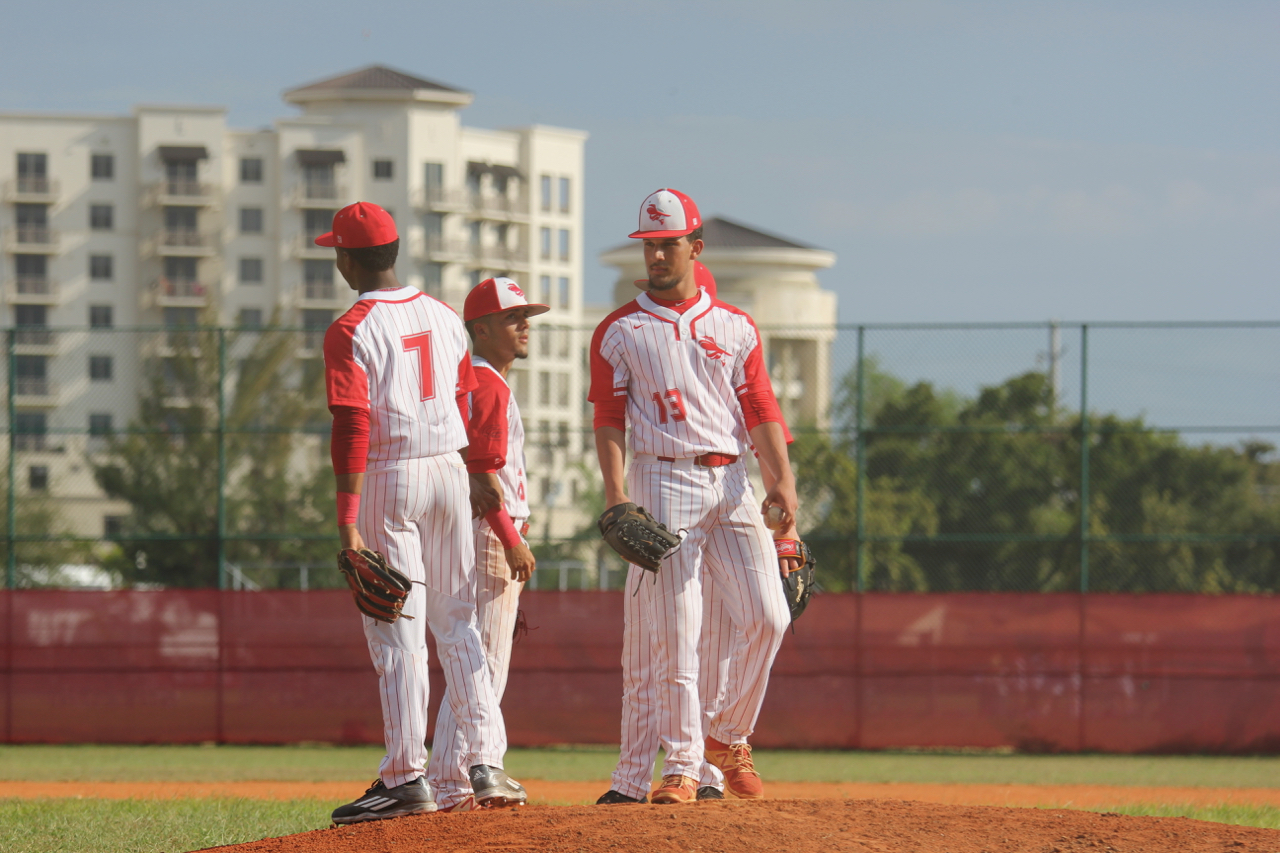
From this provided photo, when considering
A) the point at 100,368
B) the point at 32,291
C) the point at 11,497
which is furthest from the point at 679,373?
the point at 32,291

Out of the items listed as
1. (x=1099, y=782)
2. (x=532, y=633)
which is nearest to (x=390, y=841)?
(x=1099, y=782)

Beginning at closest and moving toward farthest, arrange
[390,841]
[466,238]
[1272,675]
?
[390,841], [1272,675], [466,238]

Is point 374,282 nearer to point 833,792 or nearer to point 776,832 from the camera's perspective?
point 776,832

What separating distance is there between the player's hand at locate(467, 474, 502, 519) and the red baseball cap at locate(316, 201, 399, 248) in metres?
0.94

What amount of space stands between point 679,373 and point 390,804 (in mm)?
1803

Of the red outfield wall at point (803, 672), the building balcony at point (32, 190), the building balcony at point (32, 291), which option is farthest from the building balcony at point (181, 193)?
the red outfield wall at point (803, 672)

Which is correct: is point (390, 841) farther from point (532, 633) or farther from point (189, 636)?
point (189, 636)

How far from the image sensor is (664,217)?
5.43m

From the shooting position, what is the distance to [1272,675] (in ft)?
41.1

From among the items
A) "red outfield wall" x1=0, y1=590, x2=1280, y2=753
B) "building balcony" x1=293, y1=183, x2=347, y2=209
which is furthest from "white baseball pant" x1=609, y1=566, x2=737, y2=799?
"building balcony" x1=293, y1=183, x2=347, y2=209

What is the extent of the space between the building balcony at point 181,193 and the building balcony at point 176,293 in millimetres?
4584

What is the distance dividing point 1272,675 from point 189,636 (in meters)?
9.27

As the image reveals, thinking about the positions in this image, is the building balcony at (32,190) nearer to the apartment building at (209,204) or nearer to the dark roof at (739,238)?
the apartment building at (209,204)

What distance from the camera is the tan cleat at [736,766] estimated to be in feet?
18.2
